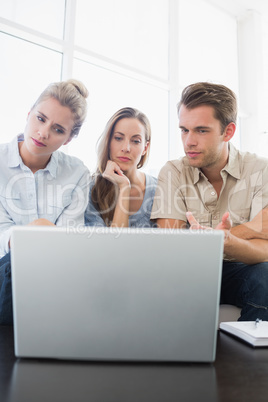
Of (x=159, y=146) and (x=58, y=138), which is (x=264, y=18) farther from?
(x=58, y=138)

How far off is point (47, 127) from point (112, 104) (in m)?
1.25

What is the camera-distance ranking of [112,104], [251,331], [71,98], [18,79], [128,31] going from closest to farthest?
[251,331] → [71,98] → [18,79] → [112,104] → [128,31]

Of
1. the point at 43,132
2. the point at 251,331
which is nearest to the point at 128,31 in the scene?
the point at 43,132

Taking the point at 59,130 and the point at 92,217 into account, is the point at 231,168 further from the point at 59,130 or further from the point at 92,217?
the point at 59,130

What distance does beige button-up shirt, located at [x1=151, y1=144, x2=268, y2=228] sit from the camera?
1711 mm

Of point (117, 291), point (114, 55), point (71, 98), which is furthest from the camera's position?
point (114, 55)

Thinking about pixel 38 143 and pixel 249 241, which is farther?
pixel 38 143

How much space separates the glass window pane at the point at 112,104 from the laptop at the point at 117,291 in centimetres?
215

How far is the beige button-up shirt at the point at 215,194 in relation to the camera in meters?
1.71

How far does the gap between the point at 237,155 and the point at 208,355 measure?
147 centimetres

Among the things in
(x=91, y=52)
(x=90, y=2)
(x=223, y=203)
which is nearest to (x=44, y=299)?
(x=223, y=203)

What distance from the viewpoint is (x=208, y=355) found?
0.54m

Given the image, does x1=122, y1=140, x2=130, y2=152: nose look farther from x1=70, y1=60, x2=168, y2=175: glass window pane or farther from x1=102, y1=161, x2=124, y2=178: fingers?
x1=70, y1=60, x2=168, y2=175: glass window pane

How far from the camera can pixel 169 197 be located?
173 centimetres
